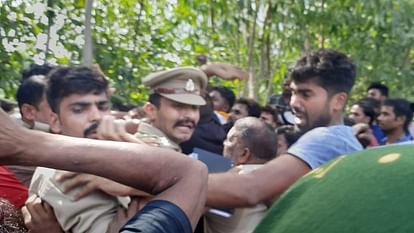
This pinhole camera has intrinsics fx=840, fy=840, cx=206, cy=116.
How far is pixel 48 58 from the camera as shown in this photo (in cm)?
489

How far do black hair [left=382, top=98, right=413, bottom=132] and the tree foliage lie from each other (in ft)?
3.76

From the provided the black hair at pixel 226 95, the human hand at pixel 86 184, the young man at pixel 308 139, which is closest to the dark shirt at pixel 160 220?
the human hand at pixel 86 184

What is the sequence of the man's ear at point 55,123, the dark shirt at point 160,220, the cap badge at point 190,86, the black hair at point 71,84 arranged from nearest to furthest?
the dark shirt at point 160,220, the black hair at point 71,84, the man's ear at point 55,123, the cap badge at point 190,86

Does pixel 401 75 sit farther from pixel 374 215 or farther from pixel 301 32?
pixel 374 215

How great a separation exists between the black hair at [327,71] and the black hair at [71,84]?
790mm

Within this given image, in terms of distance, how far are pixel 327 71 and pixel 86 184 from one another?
5.07 ft

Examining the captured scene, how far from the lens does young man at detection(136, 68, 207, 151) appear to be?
390cm

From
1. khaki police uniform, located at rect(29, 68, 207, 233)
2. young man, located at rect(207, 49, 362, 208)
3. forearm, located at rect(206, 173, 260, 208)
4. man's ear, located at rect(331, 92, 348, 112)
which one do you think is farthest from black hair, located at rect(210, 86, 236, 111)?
khaki police uniform, located at rect(29, 68, 207, 233)

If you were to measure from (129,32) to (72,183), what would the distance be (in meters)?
4.34

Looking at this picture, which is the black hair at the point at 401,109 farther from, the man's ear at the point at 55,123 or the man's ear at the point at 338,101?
the man's ear at the point at 55,123

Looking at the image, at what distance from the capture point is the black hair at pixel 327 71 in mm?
3311

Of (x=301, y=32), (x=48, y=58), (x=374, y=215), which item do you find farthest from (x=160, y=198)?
(x=301, y=32)

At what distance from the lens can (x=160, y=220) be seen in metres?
1.30

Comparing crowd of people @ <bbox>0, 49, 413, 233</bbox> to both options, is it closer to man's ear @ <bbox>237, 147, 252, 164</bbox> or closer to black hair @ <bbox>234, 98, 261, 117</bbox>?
man's ear @ <bbox>237, 147, 252, 164</bbox>
